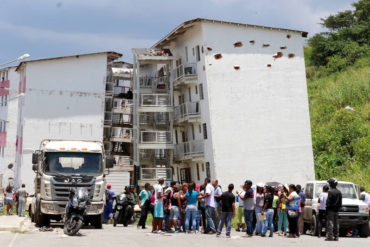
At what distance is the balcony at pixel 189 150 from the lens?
4370cm

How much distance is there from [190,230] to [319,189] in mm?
5297

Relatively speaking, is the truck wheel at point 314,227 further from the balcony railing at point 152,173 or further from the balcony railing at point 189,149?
the balcony railing at point 152,173

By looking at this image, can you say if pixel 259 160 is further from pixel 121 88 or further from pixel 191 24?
pixel 121 88

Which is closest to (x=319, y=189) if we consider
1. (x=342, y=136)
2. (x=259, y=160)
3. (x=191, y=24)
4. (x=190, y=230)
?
(x=190, y=230)

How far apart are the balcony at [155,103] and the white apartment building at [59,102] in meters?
6.49

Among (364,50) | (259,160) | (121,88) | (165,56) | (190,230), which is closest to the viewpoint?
(190,230)

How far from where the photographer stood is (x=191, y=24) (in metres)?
43.7

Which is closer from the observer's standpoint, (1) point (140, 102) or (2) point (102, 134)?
(1) point (140, 102)

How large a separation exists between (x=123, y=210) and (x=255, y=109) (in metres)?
20.6

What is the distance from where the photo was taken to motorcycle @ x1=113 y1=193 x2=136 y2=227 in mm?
25094

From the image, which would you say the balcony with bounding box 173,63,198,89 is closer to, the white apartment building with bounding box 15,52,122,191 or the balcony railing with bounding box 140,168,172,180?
the balcony railing with bounding box 140,168,172,180

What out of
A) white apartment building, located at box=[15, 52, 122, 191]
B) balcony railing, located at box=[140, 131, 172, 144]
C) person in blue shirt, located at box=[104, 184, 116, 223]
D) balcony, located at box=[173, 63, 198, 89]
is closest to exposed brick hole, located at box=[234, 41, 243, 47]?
balcony, located at box=[173, 63, 198, 89]

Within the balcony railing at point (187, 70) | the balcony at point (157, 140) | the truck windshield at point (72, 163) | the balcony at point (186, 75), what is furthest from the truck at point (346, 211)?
the balcony at point (157, 140)

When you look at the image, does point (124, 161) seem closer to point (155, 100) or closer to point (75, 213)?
point (155, 100)
